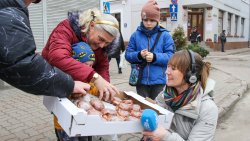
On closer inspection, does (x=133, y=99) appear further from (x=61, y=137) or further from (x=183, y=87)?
(x=61, y=137)

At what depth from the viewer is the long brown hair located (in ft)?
7.29

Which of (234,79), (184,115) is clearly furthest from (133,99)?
(234,79)

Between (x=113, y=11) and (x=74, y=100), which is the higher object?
(x=113, y=11)

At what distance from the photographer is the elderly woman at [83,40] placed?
210cm

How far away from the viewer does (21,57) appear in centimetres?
157

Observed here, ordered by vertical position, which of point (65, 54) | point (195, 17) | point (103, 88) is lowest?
point (103, 88)

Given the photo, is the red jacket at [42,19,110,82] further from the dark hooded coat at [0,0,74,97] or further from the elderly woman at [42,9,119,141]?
the dark hooded coat at [0,0,74,97]

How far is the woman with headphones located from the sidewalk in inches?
86.0

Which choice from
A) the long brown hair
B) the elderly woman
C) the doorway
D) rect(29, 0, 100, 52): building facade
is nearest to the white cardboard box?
the elderly woman

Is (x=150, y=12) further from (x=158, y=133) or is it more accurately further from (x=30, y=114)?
(x=30, y=114)

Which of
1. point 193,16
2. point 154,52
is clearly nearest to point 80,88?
point 154,52

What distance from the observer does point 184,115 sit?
2.22 m

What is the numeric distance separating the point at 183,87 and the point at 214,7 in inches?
936

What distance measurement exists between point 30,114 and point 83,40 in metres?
3.50
